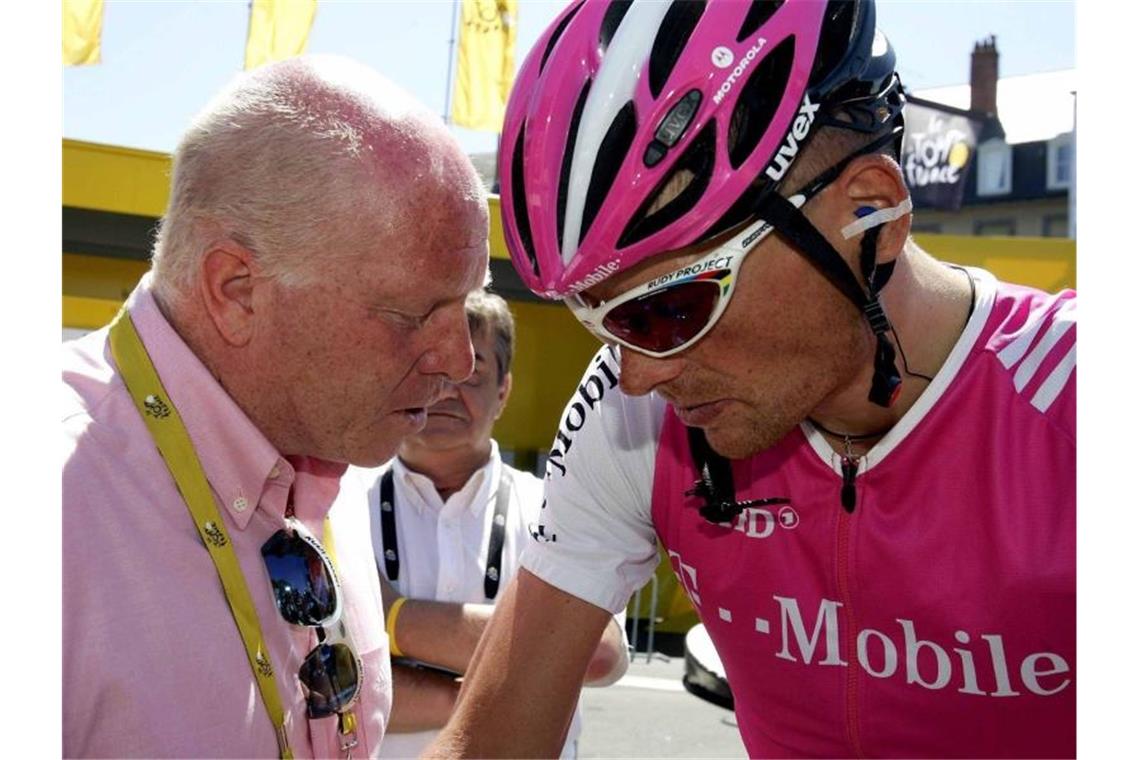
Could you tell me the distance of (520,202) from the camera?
185 cm

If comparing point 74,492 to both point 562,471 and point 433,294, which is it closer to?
point 433,294

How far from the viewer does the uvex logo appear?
181cm

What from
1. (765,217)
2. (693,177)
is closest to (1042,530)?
(765,217)

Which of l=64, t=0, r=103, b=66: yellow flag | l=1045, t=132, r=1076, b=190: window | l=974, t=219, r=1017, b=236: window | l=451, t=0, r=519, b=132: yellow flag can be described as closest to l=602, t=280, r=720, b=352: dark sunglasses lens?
l=64, t=0, r=103, b=66: yellow flag

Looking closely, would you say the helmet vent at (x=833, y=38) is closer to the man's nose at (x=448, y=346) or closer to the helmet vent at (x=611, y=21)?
the helmet vent at (x=611, y=21)

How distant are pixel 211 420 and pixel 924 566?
119 centimetres

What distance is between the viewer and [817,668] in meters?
2.03

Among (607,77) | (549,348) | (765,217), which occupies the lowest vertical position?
(549,348)

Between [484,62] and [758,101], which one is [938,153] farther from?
[758,101]

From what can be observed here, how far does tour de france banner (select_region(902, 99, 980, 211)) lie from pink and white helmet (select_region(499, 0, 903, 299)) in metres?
18.6

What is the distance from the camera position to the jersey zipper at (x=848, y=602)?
78.2 inches

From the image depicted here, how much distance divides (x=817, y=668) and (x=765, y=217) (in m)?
0.80
